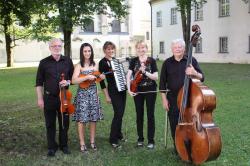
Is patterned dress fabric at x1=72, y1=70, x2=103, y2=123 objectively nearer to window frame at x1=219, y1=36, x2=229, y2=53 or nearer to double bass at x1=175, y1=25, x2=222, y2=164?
double bass at x1=175, y1=25, x2=222, y2=164

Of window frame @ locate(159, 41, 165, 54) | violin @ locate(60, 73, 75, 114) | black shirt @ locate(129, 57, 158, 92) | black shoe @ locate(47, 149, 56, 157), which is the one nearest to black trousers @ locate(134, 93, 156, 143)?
black shirt @ locate(129, 57, 158, 92)

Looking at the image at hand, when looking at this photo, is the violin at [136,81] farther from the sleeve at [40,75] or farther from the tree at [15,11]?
the tree at [15,11]

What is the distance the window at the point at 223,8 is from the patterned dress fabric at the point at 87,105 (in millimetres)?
30696

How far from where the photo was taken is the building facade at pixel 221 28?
33344 millimetres

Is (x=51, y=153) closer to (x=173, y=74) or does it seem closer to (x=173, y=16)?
(x=173, y=74)

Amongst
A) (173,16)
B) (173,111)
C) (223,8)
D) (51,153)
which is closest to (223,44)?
Result: (223,8)

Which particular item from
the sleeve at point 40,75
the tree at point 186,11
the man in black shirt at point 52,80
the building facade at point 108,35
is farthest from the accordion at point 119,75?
the building facade at point 108,35

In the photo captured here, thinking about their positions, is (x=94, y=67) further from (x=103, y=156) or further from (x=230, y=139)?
(x=230, y=139)

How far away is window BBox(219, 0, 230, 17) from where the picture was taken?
3531 cm

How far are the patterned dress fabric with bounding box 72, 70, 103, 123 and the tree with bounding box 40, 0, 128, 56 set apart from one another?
11.1 metres

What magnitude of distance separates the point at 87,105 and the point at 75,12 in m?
14.1

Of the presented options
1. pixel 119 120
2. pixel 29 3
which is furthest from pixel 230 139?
pixel 29 3

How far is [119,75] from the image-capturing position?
22.1 ft

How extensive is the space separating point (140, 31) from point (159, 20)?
13.1 m
